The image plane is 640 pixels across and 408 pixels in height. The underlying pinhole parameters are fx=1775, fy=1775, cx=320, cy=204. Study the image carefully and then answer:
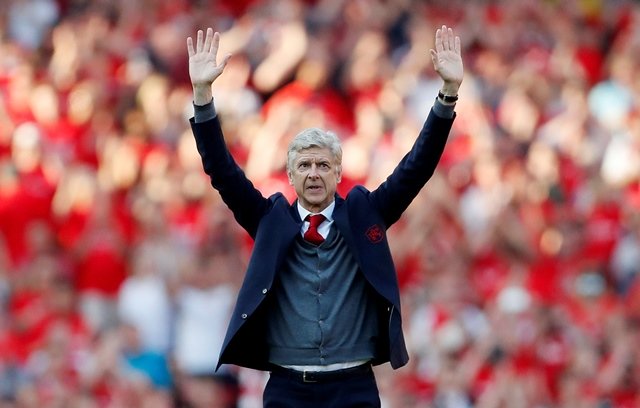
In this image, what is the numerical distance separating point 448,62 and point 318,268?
1.02 metres

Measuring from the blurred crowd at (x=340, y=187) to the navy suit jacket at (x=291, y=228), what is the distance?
4512 mm

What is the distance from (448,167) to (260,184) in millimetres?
1706

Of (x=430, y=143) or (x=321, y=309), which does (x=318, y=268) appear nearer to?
(x=321, y=309)

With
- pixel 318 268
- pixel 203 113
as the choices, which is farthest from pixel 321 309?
pixel 203 113

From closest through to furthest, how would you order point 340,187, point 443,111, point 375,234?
point 443,111
point 375,234
point 340,187

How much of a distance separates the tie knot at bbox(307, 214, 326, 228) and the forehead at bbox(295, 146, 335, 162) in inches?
10.7

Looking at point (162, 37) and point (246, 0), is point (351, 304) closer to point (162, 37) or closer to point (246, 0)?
point (162, 37)

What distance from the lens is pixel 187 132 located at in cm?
1565

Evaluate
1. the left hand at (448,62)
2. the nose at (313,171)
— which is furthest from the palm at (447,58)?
the nose at (313,171)

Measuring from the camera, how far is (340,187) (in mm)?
14312

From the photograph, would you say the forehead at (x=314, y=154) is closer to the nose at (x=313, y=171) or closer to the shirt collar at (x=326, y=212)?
the nose at (x=313, y=171)

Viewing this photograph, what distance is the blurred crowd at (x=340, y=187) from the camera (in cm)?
1254

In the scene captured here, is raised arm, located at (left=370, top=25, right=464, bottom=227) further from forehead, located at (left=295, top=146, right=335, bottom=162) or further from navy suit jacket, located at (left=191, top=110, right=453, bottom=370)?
forehead, located at (left=295, top=146, right=335, bottom=162)

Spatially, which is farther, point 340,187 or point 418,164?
point 340,187
